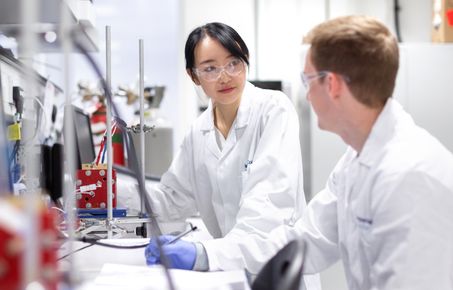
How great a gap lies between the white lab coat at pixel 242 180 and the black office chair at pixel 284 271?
424 mm

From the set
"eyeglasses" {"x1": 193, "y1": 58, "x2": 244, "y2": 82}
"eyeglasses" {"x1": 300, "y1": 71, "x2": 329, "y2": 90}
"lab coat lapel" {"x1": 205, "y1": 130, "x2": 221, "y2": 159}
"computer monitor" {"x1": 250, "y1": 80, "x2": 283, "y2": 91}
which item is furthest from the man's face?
"computer monitor" {"x1": 250, "y1": 80, "x2": 283, "y2": 91}

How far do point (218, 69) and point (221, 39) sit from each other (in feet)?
0.32

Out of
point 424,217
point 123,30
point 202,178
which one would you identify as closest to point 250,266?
point 424,217

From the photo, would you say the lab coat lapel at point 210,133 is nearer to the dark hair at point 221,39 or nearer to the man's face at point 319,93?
the dark hair at point 221,39

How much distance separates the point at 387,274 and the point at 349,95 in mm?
394

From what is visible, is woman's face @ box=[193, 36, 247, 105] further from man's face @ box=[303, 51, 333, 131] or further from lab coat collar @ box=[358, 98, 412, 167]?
lab coat collar @ box=[358, 98, 412, 167]

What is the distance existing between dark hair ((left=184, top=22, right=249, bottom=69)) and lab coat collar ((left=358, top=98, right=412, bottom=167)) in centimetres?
67

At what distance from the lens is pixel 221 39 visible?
5.92ft

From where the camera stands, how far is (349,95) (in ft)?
4.05

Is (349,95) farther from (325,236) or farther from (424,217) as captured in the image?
(325,236)

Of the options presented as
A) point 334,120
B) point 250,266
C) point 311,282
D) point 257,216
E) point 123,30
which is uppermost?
point 123,30

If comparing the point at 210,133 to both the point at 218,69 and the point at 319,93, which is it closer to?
the point at 218,69

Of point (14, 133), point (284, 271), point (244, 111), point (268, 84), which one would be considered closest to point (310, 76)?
point (284, 271)

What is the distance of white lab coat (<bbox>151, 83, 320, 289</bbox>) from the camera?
1559 millimetres
